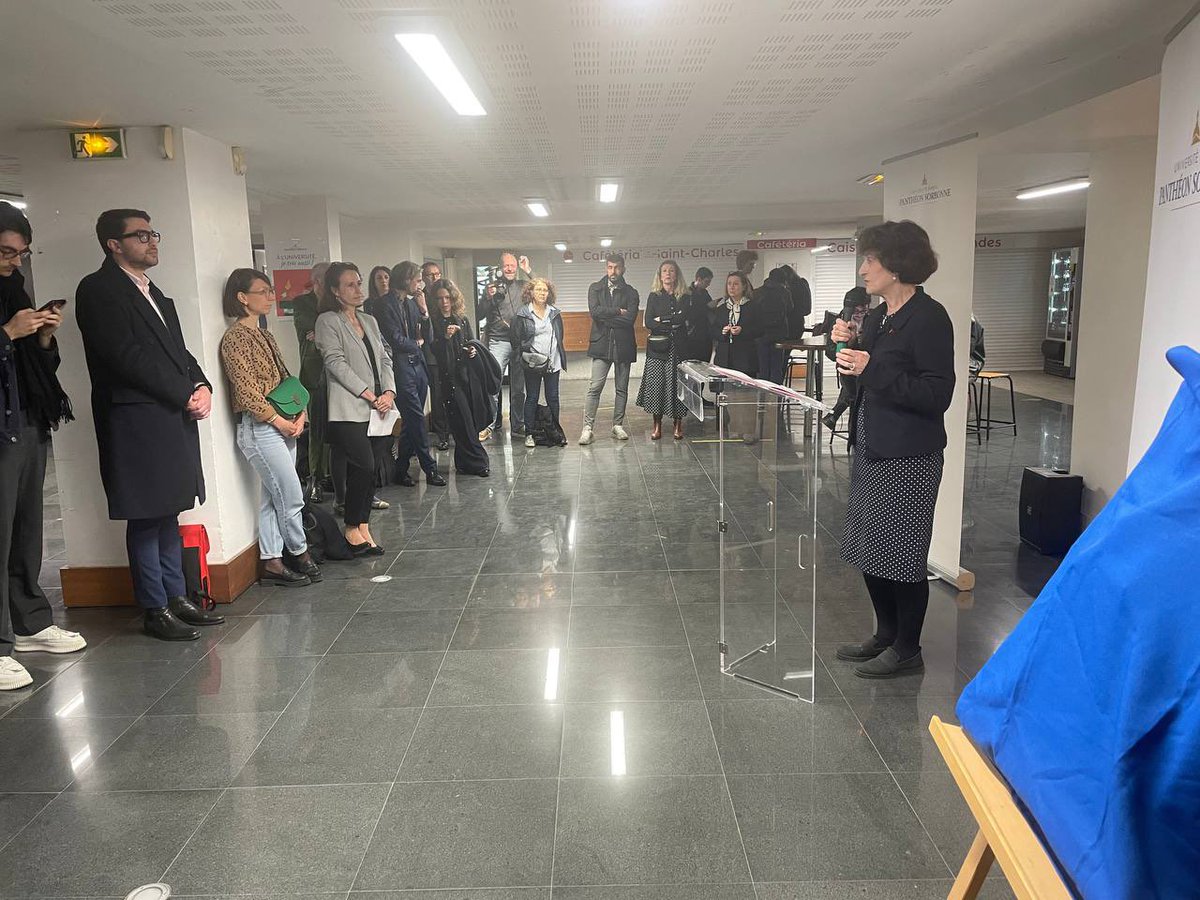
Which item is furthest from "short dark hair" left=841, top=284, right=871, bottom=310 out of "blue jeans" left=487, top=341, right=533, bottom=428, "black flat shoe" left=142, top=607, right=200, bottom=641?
"black flat shoe" left=142, top=607, right=200, bottom=641

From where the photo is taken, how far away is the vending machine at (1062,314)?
Answer: 15109 mm

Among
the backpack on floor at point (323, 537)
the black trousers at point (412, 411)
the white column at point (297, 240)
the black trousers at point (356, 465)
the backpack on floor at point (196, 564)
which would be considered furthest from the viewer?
the white column at point (297, 240)

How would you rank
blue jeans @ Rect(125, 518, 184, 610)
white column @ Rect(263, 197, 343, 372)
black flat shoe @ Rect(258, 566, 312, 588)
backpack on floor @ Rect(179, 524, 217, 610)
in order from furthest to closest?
white column @ Rect(263, 197, 343, 372) → black flat shoe @ Rect(258, 566, 312, 588) → backpack on floor @ Rect(179, 524, 217, 610) → blue jeans @ Rect(125, 518, 184, 610)

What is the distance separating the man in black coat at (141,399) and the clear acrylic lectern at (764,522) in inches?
93.7

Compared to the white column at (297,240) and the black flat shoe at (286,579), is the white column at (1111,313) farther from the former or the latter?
the white column at (297,240)

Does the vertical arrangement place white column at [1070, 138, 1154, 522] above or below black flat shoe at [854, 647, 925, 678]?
above

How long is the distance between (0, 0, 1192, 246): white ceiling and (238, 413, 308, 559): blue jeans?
162 centimetres

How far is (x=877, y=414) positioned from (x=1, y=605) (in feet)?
12.0

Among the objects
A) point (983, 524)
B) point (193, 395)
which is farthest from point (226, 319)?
point (983, 524)

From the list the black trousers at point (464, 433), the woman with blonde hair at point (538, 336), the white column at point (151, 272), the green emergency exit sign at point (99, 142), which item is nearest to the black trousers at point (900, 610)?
the white column at point (151, 272)

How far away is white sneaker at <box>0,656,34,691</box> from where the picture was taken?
3357 mm

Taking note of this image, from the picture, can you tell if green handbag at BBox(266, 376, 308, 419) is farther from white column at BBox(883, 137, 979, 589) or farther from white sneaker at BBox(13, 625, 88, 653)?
white column at BBox(883, 137, 979, 589)

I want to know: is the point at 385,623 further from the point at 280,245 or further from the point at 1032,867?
Answer: the point at 280,245

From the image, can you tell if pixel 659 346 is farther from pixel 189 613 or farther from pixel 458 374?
pixel 189 613
